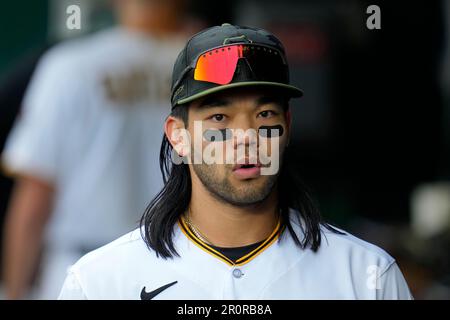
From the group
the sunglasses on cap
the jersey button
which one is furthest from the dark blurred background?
the sunglasses on cap

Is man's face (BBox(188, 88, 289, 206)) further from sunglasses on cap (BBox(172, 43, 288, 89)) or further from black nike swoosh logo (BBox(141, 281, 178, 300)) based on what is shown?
black nike swoosh logo (BBox(141, 281, 178, 300))

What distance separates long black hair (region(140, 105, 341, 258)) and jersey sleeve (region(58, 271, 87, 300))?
22 cm

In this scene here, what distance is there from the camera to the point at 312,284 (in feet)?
8.69

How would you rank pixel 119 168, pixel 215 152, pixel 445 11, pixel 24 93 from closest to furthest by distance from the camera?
pixel 215 152
pixel 119 168
pixel 24 93
pixel 445 11

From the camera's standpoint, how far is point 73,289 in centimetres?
268

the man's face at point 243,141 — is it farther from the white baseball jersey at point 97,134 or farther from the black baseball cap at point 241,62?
the white baseball jersey at point 97,134

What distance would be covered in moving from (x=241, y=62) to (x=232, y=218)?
0.43m

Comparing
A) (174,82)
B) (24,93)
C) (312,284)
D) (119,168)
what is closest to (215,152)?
(174,82)

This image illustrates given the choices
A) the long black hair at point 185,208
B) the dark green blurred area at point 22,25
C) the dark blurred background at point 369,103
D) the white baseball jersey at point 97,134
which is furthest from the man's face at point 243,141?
the dark blurred background at point 369,103

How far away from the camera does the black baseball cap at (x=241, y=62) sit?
2.53m

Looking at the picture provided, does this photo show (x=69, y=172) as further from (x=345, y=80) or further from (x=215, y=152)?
(x=345, y=80)

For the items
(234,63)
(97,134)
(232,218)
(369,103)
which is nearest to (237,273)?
(232,218)

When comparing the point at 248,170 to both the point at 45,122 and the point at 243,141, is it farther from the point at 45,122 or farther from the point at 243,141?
the point at 45,122
